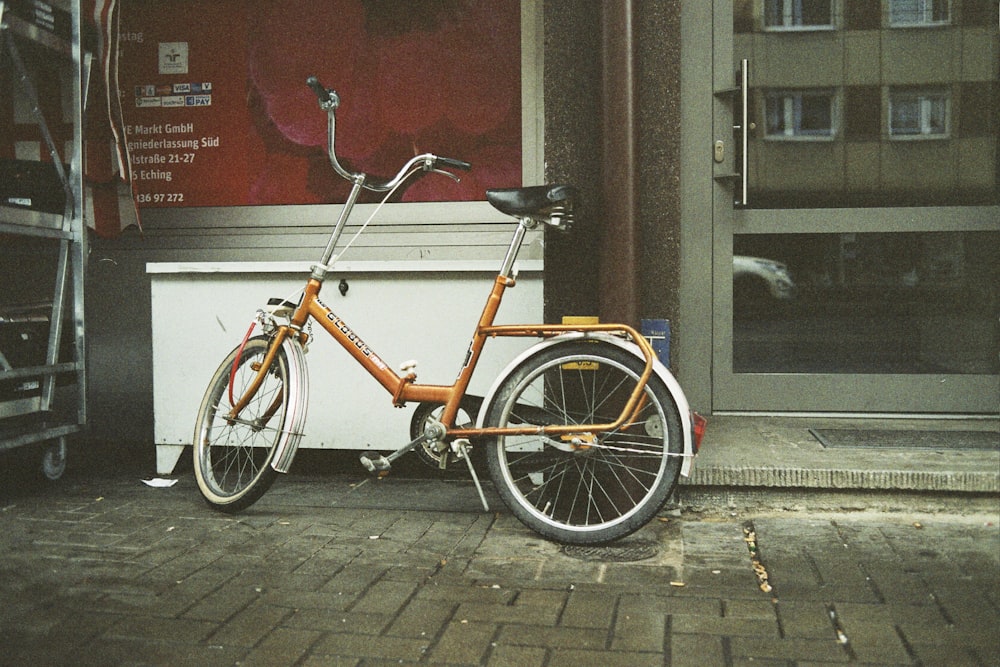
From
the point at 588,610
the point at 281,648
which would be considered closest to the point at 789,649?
the point at 588,610

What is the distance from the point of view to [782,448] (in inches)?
163

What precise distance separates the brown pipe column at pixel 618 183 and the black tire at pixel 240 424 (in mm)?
1367

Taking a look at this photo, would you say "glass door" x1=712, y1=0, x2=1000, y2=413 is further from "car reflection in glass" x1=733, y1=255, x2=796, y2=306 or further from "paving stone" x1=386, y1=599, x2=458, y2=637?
"paving stone" x1=386, y1=599, x2=458, y2=637

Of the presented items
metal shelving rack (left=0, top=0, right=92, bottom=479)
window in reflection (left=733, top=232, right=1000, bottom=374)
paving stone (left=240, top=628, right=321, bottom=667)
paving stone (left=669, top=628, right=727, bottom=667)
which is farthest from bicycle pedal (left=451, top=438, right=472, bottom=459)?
metal shelving rack (left=0, top=0, right=92, bottom=479)

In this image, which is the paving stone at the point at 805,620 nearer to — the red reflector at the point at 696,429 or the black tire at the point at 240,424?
the red reflector at the point at 696,429

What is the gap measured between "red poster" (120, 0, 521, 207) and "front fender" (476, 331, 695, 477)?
1.46 meters

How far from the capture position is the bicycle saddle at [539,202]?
3.72m

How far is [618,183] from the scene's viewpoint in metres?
4.03

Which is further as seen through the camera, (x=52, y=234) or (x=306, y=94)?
(x=306, y=94)

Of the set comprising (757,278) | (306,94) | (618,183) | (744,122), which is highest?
(306,94)

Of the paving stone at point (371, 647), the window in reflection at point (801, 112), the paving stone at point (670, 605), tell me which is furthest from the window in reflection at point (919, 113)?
the paving stone at point (371, 647)

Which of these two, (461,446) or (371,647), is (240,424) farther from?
(371,647)

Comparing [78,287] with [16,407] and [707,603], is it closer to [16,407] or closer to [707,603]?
[16,407]

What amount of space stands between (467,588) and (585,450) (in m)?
0.76
